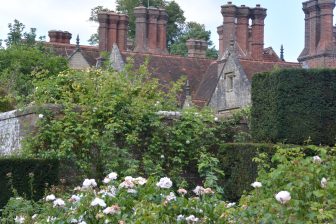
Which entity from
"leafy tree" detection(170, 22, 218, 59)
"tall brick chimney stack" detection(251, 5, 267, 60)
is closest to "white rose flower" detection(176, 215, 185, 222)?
"tall brick chimney stack" detection(251, 5, 267, 60)

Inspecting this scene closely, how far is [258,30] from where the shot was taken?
1491 inches

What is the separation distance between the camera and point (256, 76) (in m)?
13.6

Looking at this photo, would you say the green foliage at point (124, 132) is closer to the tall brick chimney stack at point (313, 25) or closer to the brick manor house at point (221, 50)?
the brick manor house at point (221, 50)

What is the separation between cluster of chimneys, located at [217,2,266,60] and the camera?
3743 centimetres

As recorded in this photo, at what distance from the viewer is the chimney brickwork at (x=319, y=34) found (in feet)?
119

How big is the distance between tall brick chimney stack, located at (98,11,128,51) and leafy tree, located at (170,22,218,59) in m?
12.4

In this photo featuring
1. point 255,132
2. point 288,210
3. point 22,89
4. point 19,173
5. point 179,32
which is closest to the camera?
point 288,210

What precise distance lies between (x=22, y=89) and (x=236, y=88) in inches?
389

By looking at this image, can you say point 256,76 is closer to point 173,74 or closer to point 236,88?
point 236,88

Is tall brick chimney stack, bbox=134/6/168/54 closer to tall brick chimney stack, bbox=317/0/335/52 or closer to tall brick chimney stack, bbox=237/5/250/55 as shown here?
tall brick chimney stack, bbox=237/5/250/55

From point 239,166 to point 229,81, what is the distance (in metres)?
18.8

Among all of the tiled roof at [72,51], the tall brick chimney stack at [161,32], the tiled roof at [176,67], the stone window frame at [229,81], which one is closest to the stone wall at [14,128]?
the stone window frame at [229,81]

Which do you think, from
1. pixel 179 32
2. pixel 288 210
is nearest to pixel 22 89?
pixel 288 210

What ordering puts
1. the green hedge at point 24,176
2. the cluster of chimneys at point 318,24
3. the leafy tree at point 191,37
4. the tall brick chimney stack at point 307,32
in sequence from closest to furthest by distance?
1. the green hedge at point 24,176
2. the cluster of chimneys at point 318,24
3. the tall brick chimney stack at point 307,32
4. the leafy tree at point 191,37
